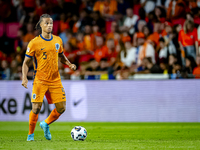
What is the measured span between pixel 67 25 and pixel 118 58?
3203mm

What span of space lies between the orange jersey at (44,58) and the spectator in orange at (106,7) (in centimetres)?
843

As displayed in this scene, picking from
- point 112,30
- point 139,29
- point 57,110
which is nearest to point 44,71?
point 57,110

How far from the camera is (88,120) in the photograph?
12.9 m

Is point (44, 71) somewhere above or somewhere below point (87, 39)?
below

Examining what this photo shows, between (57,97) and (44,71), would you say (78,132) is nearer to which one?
(57,97)

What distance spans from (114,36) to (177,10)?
2.48 meters

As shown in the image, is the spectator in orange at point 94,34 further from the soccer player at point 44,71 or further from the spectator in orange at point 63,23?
the soccer player at point 44,71

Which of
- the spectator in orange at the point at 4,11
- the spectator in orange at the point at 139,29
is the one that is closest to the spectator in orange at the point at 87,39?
the spectator in orange at the point at 139,29

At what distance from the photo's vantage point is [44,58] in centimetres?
734

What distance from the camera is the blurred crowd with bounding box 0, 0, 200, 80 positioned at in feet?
42.3

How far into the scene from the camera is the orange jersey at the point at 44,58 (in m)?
7.31

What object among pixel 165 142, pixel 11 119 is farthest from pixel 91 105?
pixel 165 142

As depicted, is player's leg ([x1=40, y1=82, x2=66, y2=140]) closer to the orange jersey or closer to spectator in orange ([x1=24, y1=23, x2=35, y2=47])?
the orange jersey

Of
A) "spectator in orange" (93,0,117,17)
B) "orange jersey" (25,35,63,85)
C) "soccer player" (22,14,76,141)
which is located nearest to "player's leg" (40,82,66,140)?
"soccer player" (22,14,76,141)
